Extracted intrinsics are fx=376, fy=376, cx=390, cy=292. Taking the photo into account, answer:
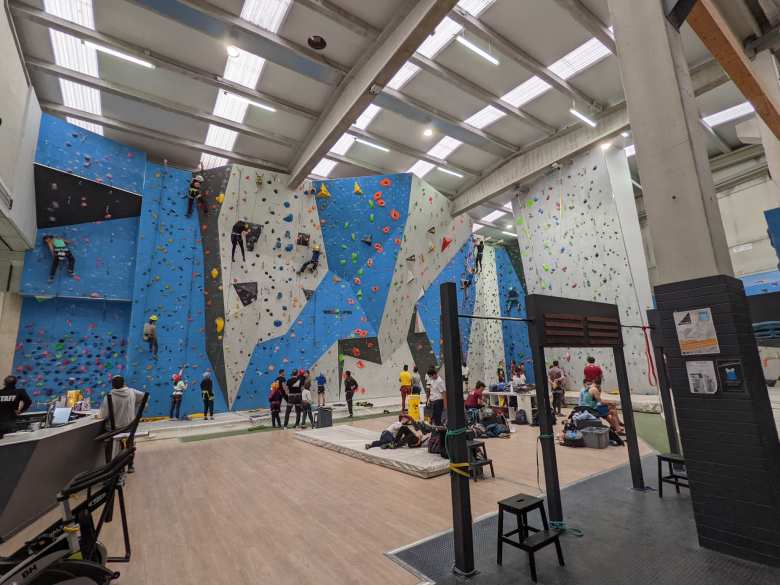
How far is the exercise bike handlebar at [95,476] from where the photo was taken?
78.7 inches

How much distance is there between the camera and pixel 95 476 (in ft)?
6.90

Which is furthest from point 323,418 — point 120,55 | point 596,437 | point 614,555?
point 120,55

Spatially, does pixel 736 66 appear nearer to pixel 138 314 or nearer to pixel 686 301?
pixel 686 301

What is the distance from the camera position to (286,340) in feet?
37.4

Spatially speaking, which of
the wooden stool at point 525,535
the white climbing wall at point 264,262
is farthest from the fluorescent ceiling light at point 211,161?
the wooden stool at point 525,535

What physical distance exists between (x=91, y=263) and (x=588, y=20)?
12686mm

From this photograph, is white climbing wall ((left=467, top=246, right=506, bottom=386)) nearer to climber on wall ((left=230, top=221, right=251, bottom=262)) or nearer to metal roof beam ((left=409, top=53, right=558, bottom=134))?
metal roof beam ((left=409, top=53, right=558, bottom=134))

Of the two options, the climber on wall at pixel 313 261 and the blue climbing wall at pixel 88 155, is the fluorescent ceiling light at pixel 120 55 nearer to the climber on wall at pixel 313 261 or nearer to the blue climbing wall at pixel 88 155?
the blue climbing wall at pixel 88 155

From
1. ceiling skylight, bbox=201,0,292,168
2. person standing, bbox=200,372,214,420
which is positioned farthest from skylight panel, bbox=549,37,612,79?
person standing, bbox=200,372,214,420

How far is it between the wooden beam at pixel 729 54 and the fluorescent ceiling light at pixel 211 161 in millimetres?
11722

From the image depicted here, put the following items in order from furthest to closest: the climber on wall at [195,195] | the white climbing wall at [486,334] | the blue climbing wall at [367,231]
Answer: the white climbing wall at [486,334] < the blue climbing wall at [367,231] < the climber on wall at [195,195]

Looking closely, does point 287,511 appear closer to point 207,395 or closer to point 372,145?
point 207,395

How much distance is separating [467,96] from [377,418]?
29.7 ft

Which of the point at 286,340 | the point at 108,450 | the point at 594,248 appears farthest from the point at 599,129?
the point at 108,450
